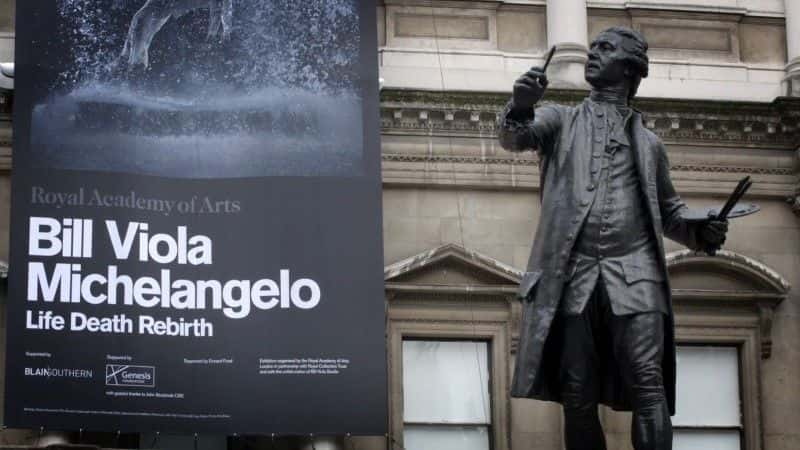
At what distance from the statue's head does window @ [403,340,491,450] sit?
40.9 ft

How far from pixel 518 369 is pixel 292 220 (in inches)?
471

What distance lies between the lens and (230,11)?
76.0 ft

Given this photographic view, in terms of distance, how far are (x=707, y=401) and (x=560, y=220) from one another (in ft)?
44.5

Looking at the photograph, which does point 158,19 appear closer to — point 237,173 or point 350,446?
point 237,173

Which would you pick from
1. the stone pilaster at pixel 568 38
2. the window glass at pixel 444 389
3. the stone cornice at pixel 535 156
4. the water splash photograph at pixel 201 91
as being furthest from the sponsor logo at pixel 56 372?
the stone pilaster at pixel 568 38

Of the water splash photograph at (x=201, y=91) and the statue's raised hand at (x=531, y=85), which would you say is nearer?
the statue's raised hand at (x=531, y=85)

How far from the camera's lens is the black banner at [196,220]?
21656 millimetres

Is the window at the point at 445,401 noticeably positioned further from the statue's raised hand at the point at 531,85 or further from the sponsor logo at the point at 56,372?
the statue's raised hand at the point at 531,85

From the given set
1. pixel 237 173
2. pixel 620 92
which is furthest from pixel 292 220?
pixel 620 92

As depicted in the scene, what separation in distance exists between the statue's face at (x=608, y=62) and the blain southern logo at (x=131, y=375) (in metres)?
11.1

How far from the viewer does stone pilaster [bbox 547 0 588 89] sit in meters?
24.4

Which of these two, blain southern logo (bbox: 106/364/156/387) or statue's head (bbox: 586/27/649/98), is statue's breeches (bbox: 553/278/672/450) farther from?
blain southern logo (bbox: 106/364/156/387)

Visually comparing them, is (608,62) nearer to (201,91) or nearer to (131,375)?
(131,375)

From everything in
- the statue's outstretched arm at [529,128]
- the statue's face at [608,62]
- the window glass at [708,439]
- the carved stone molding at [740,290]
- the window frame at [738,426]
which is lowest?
the window glass at [708,439]
